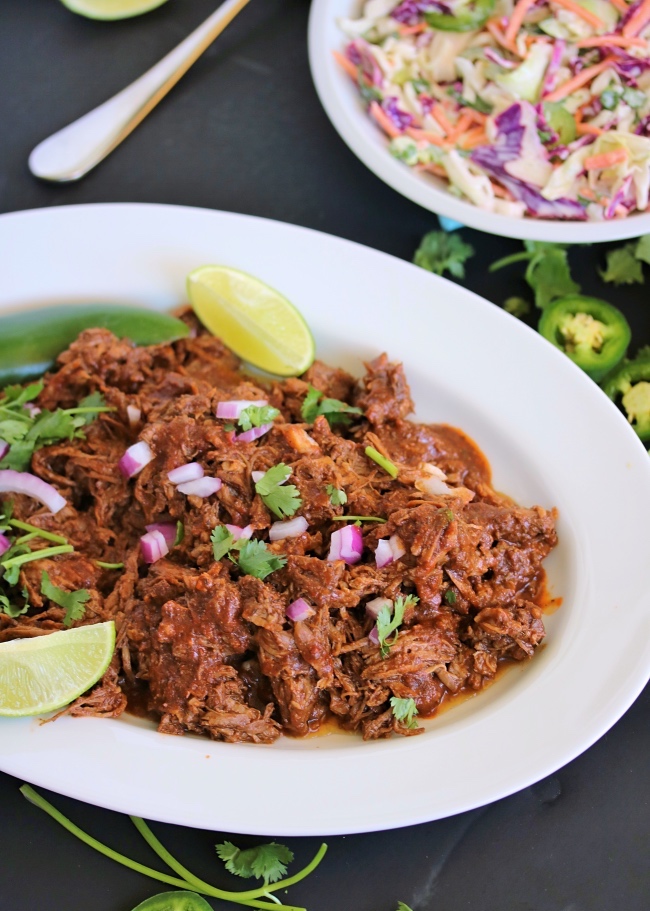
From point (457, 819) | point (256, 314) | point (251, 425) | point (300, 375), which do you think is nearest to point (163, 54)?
point (256, 314)

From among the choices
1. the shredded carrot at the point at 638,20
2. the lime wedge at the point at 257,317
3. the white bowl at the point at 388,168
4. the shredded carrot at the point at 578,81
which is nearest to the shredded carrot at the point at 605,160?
the white bowl at the point at 388,168

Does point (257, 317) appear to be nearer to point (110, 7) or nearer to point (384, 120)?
point (384, 120)

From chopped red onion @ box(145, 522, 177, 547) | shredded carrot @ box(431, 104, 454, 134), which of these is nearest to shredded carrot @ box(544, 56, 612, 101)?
shredded carrot @ box(431, 104, 454, 134)

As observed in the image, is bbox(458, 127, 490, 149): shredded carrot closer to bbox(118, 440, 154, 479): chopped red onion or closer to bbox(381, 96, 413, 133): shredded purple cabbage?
bbox(381, 96, 413, 133): shredded purple cabbage

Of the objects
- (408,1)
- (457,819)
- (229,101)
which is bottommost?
(457,819)

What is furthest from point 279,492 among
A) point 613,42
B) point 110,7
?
point 110,7

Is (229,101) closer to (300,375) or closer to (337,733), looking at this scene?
(300,375)

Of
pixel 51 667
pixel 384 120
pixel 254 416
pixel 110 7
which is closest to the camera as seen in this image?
pixel 51 667

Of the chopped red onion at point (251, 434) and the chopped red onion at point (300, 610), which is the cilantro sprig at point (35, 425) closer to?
the chopped red onion at point (251, 434)
